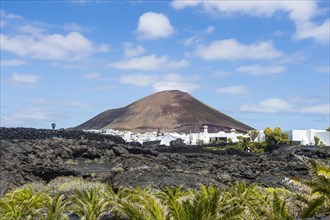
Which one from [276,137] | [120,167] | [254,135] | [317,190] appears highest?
[254,135]

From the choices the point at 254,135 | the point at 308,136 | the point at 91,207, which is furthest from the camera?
the point at 308,136

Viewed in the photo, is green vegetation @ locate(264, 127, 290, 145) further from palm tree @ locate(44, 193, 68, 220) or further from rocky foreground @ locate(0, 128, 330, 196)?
palm tree @ locate(44, 193, 68, 220)

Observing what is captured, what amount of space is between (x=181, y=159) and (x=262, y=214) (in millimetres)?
29039

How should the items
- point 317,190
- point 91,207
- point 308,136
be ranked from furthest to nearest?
point 308,136 < point 317,190 < point 91,207

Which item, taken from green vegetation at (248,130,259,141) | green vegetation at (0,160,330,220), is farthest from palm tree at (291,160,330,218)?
green vegetation at (248,130,259,141)

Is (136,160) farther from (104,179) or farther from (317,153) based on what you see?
(317,153)

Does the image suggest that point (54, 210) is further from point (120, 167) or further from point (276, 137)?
point (276, 137)

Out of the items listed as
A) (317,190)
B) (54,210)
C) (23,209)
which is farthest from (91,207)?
(317,190)

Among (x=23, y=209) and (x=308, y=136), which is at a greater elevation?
(x=308, y=136)

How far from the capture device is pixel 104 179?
25328 mm

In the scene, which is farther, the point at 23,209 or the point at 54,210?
the point at 23,209

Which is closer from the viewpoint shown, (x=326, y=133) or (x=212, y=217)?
(x=212, y=217)

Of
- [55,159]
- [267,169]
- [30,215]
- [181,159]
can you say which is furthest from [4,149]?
[30,215]

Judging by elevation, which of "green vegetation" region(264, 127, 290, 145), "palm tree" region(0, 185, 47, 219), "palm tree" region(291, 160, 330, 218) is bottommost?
"palm tree" region(0, 185, 47, 219)
